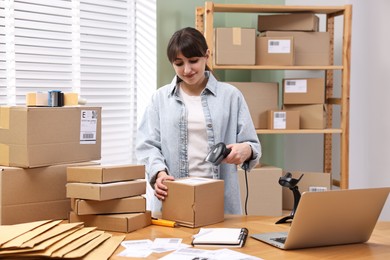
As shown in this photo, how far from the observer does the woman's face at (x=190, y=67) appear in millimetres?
2213

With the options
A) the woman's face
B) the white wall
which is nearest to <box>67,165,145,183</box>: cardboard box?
the woman's face

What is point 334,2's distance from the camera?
12.4ft

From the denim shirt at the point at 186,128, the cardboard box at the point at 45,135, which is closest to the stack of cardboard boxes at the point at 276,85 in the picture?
the denim shirt at the point at 186,128

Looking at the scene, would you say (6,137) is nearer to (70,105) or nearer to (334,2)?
(70,105)

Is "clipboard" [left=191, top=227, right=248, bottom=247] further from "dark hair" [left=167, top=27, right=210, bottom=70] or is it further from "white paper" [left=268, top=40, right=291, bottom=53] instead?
"white paper" [left=268, top=40, right=291, bottom=53]

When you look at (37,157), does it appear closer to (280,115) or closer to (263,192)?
(263,192)

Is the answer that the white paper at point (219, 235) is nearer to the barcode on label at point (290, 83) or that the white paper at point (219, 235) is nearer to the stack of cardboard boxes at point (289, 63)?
the stack of cardboard boxes at point (289, 63)

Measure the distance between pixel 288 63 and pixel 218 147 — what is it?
1.47m

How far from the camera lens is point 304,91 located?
3457 millimetres

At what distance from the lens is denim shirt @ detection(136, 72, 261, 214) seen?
2.35 metres

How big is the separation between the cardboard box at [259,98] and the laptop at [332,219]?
1716 millimetres

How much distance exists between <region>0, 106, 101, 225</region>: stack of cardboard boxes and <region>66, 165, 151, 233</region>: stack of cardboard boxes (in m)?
0.12

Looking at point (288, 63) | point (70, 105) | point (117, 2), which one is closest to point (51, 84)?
point (117, 2)

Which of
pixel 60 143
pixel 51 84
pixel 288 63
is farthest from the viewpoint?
pixel 288 63
